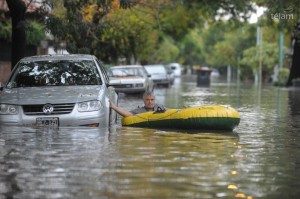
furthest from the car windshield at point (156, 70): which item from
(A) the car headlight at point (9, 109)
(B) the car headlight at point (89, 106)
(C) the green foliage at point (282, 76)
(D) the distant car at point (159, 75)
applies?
(A) the car headlight at point (9, 109)

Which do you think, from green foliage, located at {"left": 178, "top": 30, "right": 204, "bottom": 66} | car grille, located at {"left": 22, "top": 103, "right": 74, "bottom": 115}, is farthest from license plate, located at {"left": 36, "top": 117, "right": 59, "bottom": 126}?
green foliage, located at {"left": 178, "top": 30, "right": 204, "bottom": 66}

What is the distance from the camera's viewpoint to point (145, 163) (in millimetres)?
8680

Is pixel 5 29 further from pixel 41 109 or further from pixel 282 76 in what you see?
pixel 282 76

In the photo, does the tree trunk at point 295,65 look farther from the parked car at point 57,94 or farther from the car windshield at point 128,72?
the parked car at point 57,94

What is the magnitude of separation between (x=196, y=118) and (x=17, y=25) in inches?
303

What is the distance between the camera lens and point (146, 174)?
25.8 feet

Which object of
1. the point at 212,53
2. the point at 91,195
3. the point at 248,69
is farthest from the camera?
the point at 212,53

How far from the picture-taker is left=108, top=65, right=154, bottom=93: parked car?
30.7 metres

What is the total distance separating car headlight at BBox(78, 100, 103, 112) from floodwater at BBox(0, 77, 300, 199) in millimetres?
381

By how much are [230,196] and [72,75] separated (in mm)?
7259

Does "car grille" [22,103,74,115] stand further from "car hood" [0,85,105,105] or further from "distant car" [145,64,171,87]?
"distant car" [145,64,171,87]

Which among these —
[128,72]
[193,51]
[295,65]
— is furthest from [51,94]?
[193,51]

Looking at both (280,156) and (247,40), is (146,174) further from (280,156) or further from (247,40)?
(247,40)

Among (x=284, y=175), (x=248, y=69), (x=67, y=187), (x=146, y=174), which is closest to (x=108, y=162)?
(x=146, y=174)
